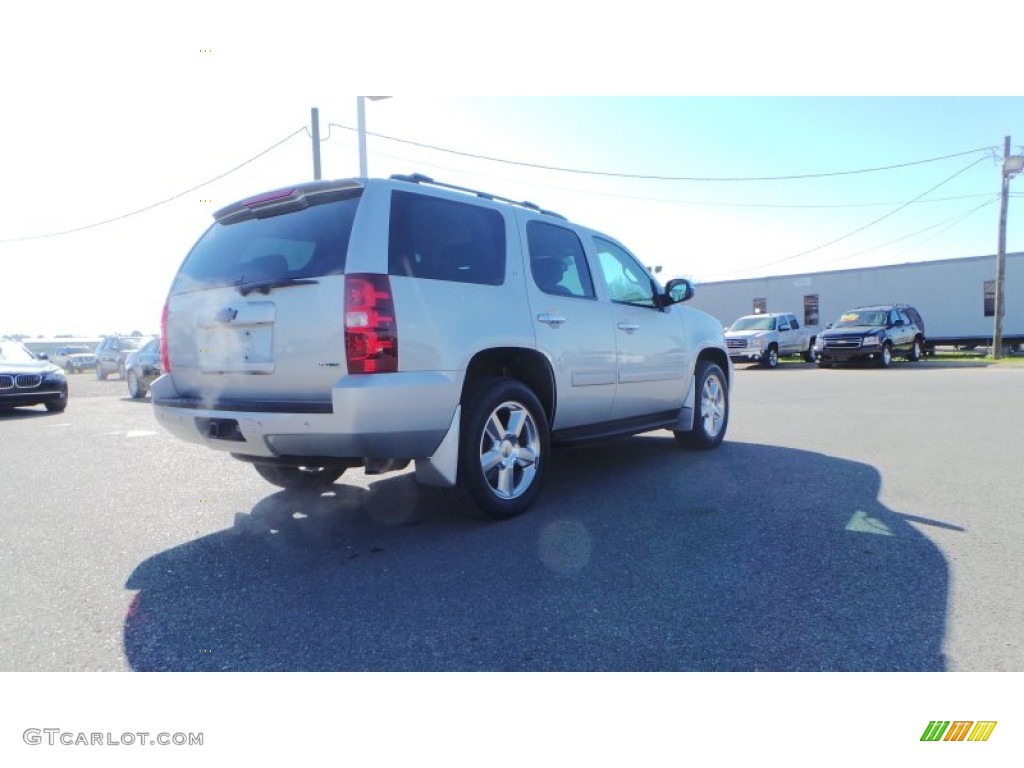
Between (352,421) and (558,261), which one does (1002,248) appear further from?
(352,421)

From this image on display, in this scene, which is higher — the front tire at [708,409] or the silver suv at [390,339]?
the silver suv at [390,339]

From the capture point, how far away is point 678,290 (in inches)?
223

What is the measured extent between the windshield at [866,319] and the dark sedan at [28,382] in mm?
22237

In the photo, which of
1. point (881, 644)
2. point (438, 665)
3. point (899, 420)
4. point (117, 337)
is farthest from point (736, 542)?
point (117, 337)

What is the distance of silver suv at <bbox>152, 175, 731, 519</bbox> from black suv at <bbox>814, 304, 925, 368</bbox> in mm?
19196

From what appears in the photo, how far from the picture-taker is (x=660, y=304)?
566 centimetres

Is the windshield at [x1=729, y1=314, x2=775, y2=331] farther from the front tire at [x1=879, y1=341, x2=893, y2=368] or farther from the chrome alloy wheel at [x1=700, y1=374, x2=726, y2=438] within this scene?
the chrome alloy wheel at [x1=700, y1=374, x2=726, y2=438]

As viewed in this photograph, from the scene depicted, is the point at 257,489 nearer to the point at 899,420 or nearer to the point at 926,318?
the point at 899,420

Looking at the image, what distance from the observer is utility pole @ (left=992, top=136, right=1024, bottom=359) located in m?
23.4

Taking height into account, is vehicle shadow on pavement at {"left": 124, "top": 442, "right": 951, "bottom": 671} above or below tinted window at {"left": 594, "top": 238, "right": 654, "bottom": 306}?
below

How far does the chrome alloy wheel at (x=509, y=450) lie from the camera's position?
390 cm

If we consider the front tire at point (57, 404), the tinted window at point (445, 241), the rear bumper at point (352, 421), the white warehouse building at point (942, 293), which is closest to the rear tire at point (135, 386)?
the front tire at point (57, 404)

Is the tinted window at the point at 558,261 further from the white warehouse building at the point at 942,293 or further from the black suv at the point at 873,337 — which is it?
the white warehouse building at the point at 942,293
